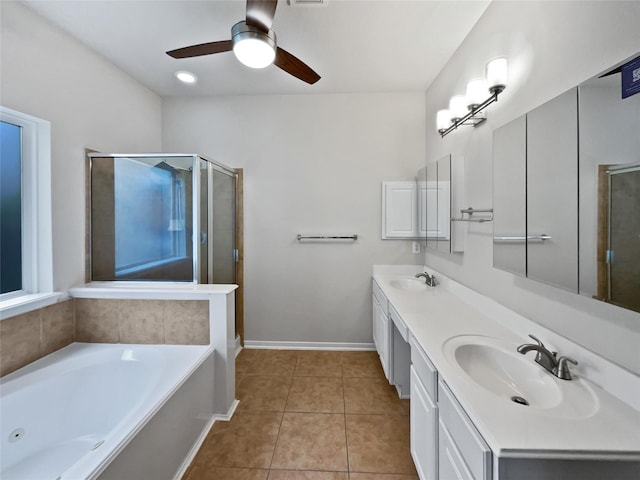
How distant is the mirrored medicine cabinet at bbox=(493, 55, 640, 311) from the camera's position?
2.83ft

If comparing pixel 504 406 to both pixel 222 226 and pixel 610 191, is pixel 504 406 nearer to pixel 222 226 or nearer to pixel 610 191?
pixel 610 191

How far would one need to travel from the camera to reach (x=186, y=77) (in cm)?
255

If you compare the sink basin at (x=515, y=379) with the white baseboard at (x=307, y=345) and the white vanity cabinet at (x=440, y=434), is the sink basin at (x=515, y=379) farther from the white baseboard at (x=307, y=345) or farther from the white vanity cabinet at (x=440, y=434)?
the white baseboard at (x=307, y=345)

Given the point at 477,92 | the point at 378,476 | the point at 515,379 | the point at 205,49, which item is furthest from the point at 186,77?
the point at 378,476

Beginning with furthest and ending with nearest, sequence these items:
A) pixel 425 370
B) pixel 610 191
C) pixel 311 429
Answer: pixel 311 429 → pixel 425 370 → pixel 610 191

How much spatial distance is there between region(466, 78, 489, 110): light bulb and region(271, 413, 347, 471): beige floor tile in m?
2.27

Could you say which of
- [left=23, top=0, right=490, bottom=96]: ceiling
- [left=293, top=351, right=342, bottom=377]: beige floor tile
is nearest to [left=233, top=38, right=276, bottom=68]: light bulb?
[left=23, top=0, right=490, bottom=96]: ceiling

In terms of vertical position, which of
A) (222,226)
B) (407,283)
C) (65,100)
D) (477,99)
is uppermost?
(65,100)

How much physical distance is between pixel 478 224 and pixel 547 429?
Result: 1.25 metres

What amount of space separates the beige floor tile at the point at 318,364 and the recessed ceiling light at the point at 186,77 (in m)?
2.89

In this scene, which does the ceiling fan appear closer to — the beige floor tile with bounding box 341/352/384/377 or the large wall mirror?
the large wall mirror

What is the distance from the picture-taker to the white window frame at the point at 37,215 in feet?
5.81

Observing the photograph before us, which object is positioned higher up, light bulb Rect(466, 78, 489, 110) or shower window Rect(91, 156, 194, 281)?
light bulb Rect(466, 78, 489, 110)

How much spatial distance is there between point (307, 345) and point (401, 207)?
1.78 meters
